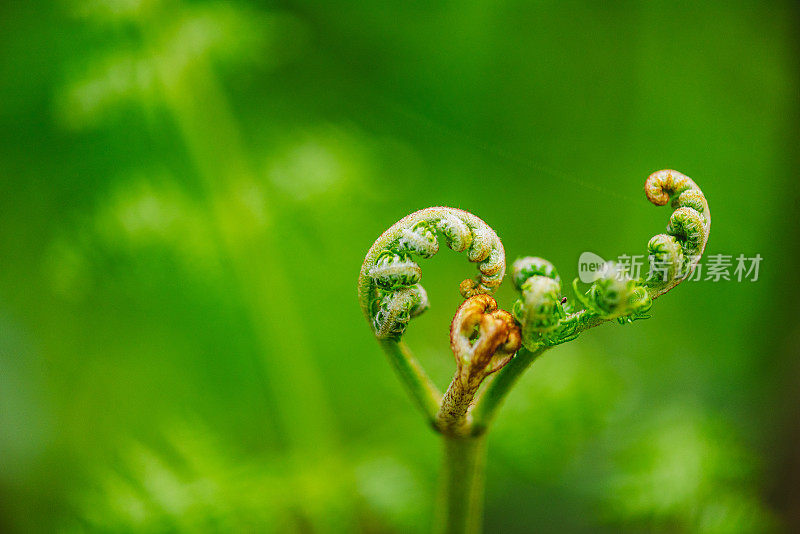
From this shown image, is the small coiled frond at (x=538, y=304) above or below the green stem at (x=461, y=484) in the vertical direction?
above

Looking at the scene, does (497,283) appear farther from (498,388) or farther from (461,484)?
(461,484)

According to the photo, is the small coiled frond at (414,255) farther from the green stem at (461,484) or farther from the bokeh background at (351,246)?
the bokeh background at (351,246)

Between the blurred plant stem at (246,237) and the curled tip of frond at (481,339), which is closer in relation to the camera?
the curled tip of frond at (481,339)

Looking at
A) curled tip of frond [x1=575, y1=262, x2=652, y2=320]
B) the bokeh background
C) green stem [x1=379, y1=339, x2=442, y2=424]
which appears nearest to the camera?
curled tip of frond [x1=575, y1=262, x2=652, y2=320]

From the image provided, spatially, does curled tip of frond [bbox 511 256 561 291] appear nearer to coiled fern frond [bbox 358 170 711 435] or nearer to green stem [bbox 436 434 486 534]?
coiled fern frond [bbox 358 170 711 435]

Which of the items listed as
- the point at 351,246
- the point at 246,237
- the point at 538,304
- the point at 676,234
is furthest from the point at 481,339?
the point at 351,246

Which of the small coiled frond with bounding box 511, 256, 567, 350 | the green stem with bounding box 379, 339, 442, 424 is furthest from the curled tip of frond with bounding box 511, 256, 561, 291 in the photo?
the green stem with bounding box 379, 339, 442, 424

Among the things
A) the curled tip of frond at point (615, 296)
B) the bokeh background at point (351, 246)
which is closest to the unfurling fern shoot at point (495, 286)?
the curled tip of frond at point (615, 296)
